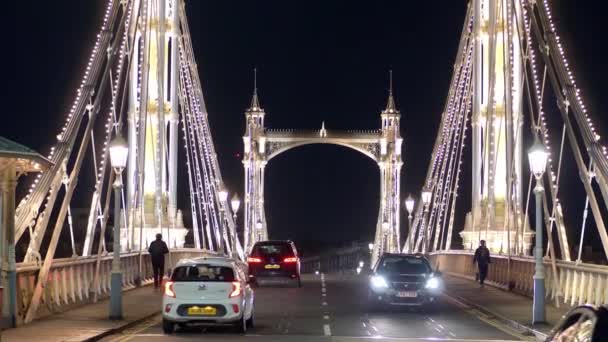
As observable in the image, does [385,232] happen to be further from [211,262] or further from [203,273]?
[203,273]

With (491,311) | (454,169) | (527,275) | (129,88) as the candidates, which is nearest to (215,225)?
(454,169)

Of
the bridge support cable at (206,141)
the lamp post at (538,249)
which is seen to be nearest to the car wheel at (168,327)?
the lamp post at (538,249)

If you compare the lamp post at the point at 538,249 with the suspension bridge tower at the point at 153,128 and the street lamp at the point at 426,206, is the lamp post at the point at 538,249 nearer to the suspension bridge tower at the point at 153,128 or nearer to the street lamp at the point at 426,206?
the suspension bridge tower at the point at 153,128

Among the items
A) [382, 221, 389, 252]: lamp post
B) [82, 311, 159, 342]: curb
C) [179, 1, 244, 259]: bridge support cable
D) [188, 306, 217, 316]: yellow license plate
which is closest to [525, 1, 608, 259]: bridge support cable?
[188, 306, 217, 316]: yellow license plate

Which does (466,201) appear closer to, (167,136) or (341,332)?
(167,136)

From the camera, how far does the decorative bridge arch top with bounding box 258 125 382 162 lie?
9456cm

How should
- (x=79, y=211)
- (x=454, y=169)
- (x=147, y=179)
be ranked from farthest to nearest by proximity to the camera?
(x=79, y=211) < (x=454, y=169) < (x=147, y=179)

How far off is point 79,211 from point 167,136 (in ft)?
196

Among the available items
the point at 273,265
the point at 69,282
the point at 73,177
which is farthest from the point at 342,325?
the point at 273,265

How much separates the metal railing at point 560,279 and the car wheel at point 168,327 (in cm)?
780

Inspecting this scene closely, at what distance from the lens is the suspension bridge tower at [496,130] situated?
37.1m

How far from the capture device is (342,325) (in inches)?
893

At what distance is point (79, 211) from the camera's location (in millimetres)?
99750

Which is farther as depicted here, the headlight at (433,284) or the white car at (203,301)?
the headlight at (433,284)
